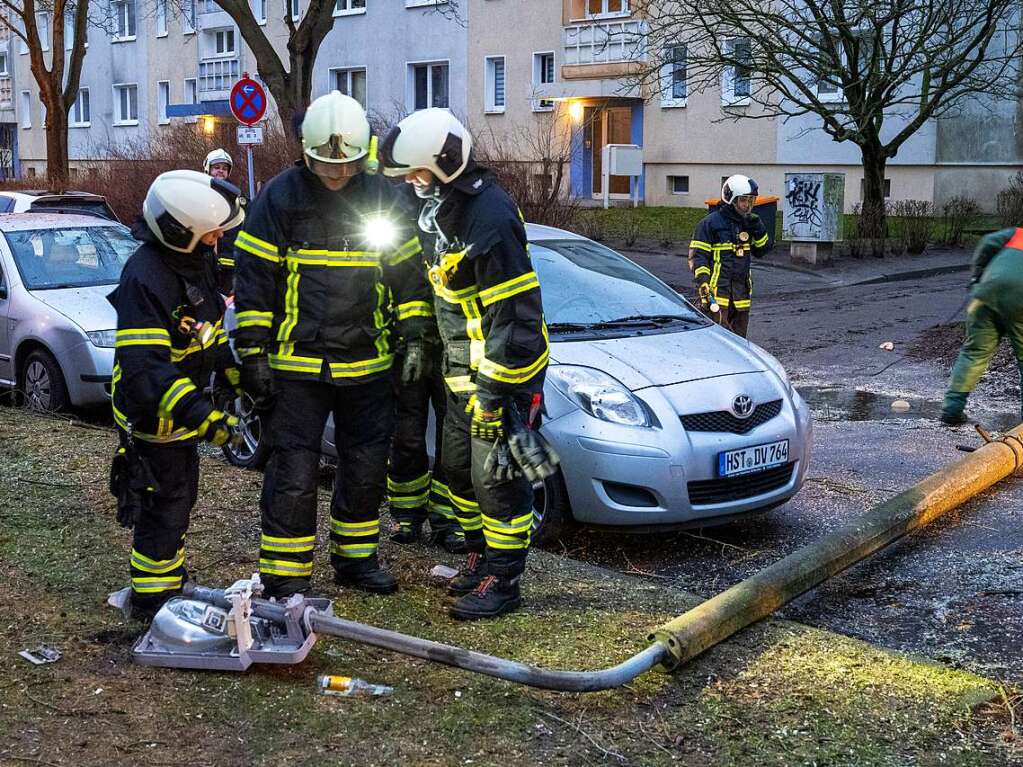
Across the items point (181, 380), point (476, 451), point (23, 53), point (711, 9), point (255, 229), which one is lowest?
point (476, 451)

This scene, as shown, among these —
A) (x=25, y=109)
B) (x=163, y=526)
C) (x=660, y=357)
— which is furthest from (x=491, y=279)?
(x=25, y=109)

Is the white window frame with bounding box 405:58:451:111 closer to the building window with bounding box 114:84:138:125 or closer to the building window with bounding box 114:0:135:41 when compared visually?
the building window with bounding box 114:0:135:41

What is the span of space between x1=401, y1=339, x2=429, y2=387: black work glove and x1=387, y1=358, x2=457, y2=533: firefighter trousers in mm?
327

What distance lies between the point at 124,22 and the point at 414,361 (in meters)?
49.6

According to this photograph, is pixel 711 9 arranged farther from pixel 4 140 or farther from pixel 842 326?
pixel 4 140

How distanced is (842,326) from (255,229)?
11752 mm

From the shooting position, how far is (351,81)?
1668 inches

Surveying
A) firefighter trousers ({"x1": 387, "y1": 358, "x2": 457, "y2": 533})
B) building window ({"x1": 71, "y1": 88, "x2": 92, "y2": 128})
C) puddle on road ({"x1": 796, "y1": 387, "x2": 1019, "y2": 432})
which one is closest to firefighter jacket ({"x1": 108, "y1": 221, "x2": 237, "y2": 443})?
firefighter trousers ({"x1": 387, "y1": 358, "x2": 457, "y2": 533})

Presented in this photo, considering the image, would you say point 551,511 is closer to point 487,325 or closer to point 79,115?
point 487,325

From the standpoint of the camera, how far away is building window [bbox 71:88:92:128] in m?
53.5

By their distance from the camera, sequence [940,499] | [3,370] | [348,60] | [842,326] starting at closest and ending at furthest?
1. [940,499]
2. [3,370]
3. [842,326]
4. [348,60]

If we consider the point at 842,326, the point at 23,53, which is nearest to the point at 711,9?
the point at 842,326

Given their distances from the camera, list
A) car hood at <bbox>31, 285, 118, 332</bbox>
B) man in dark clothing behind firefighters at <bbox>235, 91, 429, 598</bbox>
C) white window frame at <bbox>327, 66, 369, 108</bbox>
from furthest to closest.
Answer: white window frame at <bbox>327, 66, 369, 108</bbox> → car hood at <bbox>31, 285, 118, 332</bbox> → man in dark clothing behind firefighters at <bbox>235, 91, 429, 598</bbox>

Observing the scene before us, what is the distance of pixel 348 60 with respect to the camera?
41.8 meters
